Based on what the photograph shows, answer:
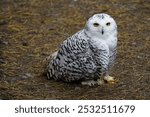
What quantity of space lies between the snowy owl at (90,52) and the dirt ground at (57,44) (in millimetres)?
180

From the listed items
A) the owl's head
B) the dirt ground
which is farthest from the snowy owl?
the dirt ground

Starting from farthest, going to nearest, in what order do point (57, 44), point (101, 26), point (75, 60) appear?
point (57, 44) < point (75, 60) < point (101, 26)

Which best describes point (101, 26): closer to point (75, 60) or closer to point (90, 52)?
point (90, 52)

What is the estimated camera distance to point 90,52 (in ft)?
17.6

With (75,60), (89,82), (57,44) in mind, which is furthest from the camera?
(57,44)

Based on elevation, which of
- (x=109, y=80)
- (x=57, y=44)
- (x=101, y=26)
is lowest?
(x=109, y=80)

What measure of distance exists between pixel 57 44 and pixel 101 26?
166cm

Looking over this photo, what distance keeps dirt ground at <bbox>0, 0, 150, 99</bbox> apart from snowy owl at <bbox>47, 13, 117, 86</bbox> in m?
0.18

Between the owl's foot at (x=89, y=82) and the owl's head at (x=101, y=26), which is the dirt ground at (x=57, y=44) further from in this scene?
the owl's head at (x=101, y=26)

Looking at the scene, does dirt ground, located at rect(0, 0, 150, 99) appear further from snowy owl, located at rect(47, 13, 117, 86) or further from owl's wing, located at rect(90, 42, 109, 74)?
owl's wing, located at rect(90, 42, 109, 74)

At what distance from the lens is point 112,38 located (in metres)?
5.39

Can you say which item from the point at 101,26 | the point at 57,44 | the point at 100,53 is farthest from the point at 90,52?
the point at 57,44

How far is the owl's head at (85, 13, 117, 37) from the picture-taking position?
530 cm

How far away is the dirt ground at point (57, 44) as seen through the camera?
217 inches
